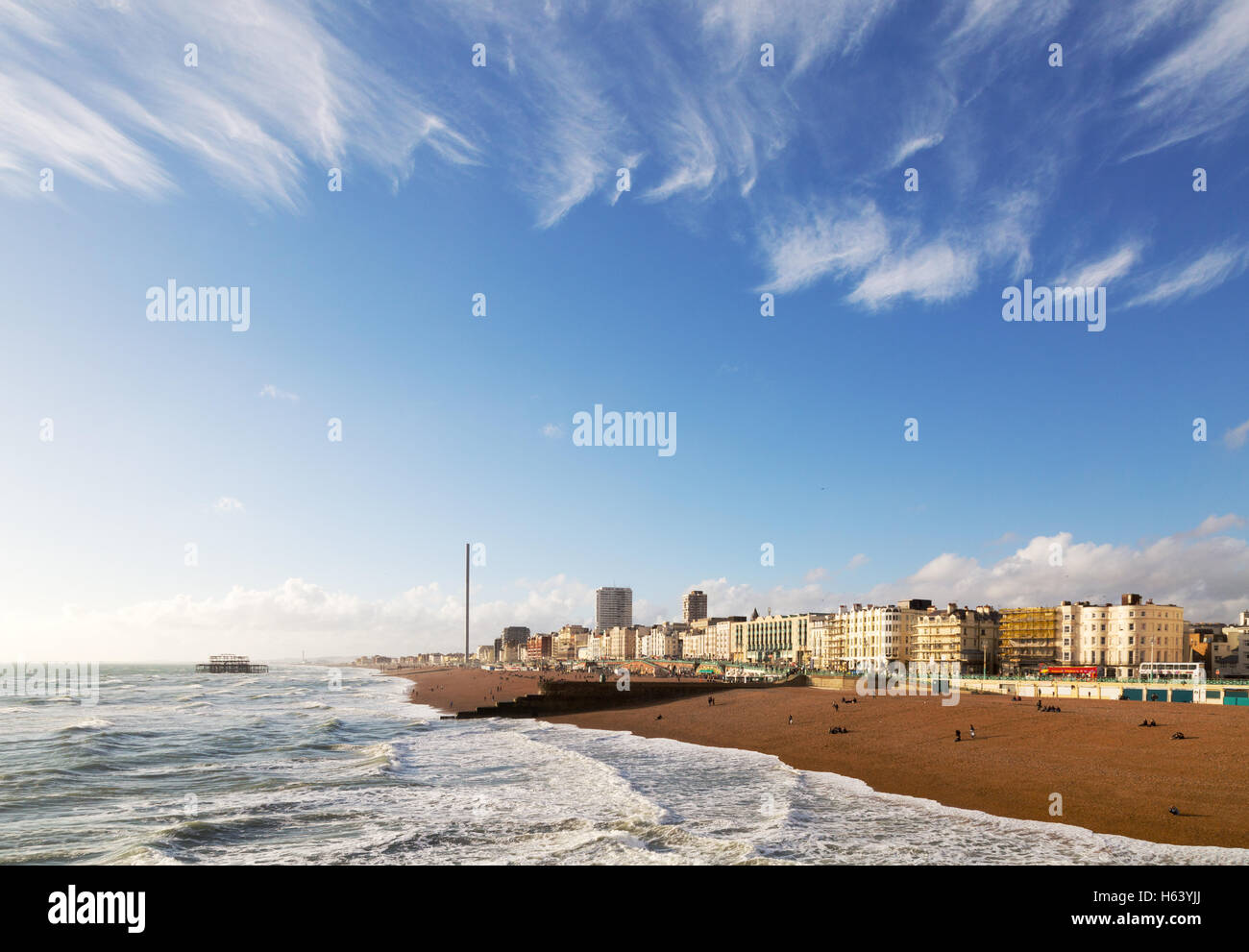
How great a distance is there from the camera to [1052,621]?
14500 cm

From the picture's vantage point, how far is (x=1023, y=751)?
128 feet

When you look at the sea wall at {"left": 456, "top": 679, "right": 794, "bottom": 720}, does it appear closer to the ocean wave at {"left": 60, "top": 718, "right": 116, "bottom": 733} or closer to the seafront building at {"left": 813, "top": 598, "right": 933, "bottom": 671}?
the ocean wave at {"left": 60, "top": 718, "right": 116, "bottom": 733}

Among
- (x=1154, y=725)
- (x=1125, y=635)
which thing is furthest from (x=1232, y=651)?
(x=1154, y=725)

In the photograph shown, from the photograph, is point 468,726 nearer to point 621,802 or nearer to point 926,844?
point 621,802

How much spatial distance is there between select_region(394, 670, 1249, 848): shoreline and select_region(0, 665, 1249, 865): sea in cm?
212

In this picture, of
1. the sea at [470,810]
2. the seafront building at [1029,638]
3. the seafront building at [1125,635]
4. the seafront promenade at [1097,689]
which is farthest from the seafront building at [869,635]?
the sea at [470,810]

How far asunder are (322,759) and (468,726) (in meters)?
24.0

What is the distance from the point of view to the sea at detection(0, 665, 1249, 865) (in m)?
21.6

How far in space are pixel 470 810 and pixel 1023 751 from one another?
91.8 ft

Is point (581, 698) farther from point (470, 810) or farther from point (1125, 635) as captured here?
point (1125, 635)

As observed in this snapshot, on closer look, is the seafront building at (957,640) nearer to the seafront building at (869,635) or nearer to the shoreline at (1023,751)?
the seafront building at (869,635)

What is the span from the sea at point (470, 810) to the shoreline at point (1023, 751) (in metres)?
2.12
